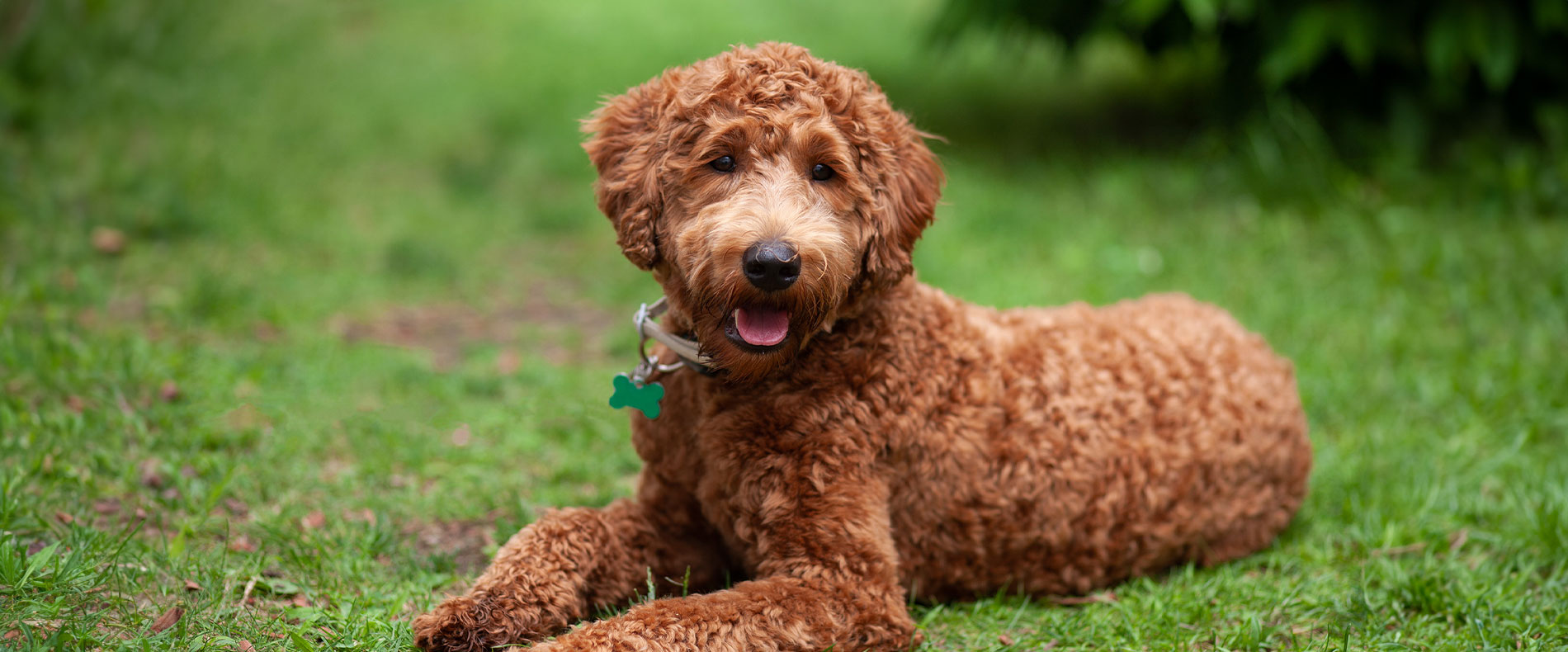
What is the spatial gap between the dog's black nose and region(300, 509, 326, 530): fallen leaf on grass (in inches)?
67.4

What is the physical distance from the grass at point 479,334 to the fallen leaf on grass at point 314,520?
0.9 inches

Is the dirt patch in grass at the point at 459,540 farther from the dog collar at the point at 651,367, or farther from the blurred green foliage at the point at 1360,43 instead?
the blurred green foliage at the point at 1360,43

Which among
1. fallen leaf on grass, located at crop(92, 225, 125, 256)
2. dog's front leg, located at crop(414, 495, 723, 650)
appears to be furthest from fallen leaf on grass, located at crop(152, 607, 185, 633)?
fallen leaf on grass, located at crop(92, 225, 125, 256)

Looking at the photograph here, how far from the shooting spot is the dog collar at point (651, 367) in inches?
113

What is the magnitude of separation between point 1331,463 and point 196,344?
4.49m

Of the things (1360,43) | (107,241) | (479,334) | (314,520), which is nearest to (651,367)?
(314,520)

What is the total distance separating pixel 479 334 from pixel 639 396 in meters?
2.69

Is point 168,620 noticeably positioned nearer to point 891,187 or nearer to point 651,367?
point 651,367

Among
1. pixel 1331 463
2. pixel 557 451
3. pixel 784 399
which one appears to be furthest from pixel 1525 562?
pixel 557 451

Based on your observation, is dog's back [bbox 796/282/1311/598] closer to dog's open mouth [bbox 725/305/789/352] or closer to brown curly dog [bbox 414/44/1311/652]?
brown curly dog [bbox 414/44/1311/652]

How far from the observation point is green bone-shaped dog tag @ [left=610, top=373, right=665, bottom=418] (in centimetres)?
295

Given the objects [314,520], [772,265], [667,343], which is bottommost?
[314,520]

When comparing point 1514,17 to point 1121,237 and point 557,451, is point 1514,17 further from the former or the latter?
point 557,451

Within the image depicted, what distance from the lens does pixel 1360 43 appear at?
250 inches
